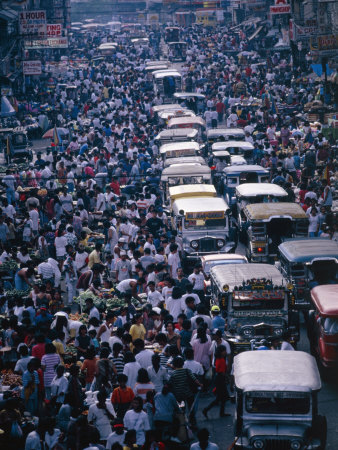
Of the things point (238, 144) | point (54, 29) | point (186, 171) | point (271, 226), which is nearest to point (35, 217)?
point (186, 171)

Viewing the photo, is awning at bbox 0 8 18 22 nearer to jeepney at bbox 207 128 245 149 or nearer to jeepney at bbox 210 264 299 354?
jeepney at bbox 207 128 245 149

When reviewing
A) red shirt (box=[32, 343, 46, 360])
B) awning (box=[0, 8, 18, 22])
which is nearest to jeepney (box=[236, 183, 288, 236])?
red shirt (box=[32, 343, 46, 360])

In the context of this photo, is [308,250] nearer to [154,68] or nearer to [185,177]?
[185,177]

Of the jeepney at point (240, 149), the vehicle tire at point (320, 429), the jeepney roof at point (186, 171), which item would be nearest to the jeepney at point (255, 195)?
the jeepney roof at point (186, 171)

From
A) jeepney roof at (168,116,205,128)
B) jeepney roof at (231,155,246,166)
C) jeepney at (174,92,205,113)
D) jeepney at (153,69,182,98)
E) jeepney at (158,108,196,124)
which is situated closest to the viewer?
jeepney roof at (231,155,246,166)

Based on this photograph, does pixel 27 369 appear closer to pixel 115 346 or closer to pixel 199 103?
pixel 115 346

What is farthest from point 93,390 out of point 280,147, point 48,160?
point 280,147

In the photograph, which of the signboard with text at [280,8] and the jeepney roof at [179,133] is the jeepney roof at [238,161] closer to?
the jeepney roof at [179,133]
